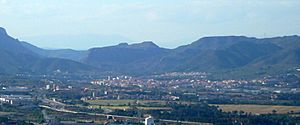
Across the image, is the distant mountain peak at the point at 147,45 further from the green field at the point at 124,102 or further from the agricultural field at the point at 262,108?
the agricultural field at the point at 262,108

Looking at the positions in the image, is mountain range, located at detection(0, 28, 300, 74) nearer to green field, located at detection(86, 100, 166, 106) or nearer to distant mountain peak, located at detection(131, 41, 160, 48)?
distant mountain peak, located at detection(131, 41, 160, 48)

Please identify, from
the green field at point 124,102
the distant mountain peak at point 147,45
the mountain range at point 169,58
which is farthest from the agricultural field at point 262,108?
the distant mountain peak at point 147,45

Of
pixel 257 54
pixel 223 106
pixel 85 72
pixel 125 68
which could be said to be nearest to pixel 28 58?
pixel 85 72

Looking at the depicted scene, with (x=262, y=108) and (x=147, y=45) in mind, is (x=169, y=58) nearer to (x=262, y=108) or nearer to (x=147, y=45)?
(x=147, y=45)

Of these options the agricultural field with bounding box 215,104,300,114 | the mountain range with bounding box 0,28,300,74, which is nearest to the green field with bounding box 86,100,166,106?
the agricultural field with bounding box 215,104,300,114

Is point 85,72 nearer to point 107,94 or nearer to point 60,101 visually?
point 107,94

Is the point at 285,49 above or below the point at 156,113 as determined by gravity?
above
